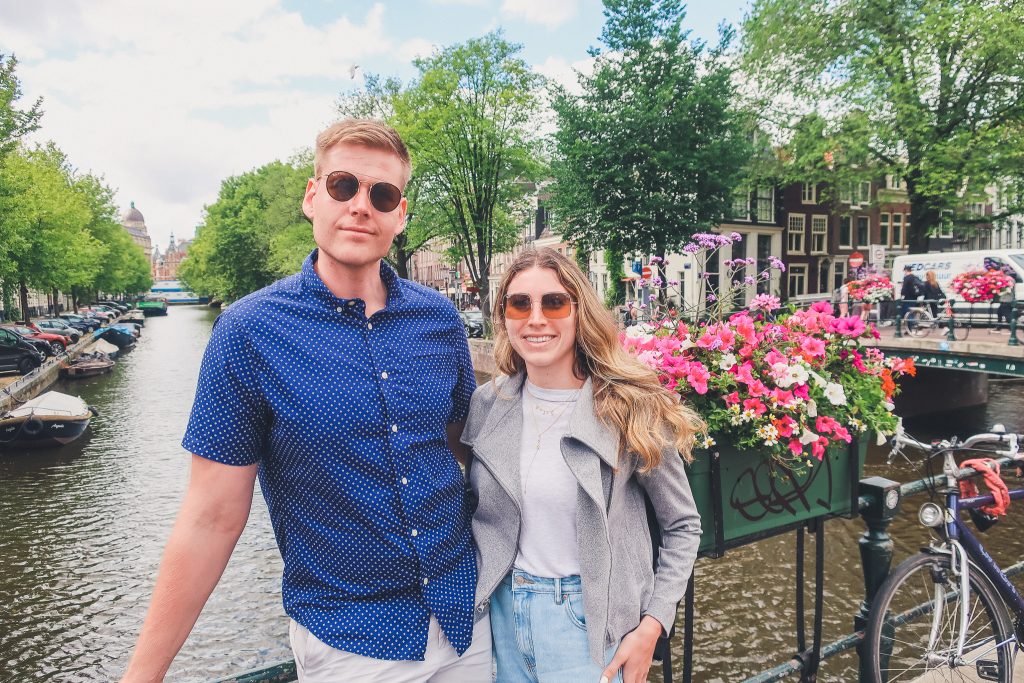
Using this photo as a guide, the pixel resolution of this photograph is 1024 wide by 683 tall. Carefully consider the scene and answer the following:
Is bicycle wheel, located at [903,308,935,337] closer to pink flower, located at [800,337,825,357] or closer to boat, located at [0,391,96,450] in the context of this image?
pink flower, located at [800,337,825,357]

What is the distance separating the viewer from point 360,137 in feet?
5.90

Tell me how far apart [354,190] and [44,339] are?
31.0 meters

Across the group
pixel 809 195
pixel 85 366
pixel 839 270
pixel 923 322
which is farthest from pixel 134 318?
pixel 923 322

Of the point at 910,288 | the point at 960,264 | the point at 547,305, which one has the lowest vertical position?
the point at 910,288

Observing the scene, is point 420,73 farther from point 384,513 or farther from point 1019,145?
point 384,513

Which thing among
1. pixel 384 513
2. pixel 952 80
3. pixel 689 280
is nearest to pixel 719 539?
pixel 384 513

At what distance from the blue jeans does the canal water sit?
3270 mm

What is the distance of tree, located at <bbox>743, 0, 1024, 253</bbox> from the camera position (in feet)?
65.8

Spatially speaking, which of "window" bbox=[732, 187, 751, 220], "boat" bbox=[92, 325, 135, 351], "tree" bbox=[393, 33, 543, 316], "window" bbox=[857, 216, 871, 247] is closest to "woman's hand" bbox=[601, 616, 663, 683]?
"tree" bbox=[393, 33, 543, 316]

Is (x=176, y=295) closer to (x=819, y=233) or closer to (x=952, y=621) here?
(x=819, y=233)

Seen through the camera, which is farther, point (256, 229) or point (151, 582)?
point (256, 229)

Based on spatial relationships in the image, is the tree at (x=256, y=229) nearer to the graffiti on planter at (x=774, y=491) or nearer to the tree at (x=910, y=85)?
the tree at (x=910, y=85)

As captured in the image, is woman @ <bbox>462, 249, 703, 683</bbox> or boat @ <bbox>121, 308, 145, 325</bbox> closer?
woman @ <bbox>462, 249, 703, 683</bbox>

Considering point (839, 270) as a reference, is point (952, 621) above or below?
below
